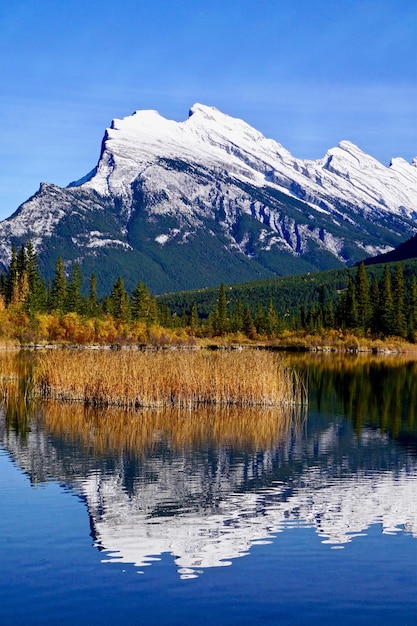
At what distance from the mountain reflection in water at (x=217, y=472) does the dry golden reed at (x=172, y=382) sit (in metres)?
1.42

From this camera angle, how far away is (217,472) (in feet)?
98.1

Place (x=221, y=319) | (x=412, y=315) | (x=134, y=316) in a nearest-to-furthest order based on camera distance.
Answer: (x=412, y=315), (x=134, y=316), (x=221, y=319)

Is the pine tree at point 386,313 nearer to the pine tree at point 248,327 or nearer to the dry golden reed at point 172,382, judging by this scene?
the pine tree at point 248,327

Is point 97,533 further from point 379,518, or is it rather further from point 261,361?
point 261,361

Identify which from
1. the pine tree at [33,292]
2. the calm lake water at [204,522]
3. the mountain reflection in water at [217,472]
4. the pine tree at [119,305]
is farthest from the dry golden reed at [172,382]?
the pine tree at [119,305]

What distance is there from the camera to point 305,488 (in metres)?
27.5

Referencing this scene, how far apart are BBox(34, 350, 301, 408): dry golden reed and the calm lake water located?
11.1 feet

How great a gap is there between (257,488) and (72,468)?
706 centimetres

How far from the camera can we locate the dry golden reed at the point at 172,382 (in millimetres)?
44969

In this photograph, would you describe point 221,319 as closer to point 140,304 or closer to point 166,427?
point 140,304

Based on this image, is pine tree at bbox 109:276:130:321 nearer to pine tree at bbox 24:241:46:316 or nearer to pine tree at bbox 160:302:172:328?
pine tree at bbox 160:302:172:328

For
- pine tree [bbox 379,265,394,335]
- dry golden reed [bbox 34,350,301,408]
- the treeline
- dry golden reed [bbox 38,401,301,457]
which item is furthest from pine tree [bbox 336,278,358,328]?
dry golden reed [bbox 38,401,301,457]

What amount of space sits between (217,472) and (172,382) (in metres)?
16.0

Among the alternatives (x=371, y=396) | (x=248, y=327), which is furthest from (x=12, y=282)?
(x=371, y=396)
